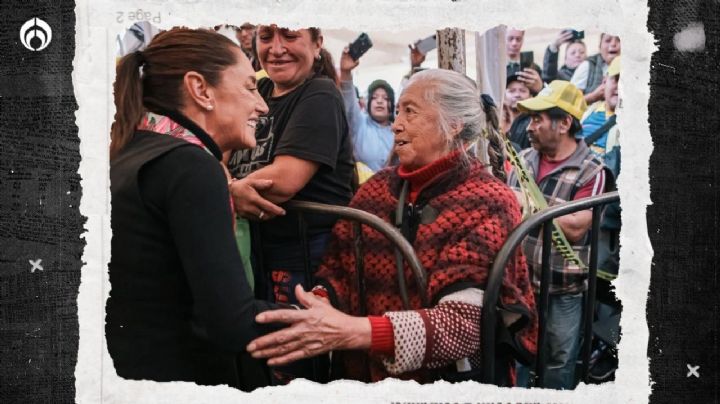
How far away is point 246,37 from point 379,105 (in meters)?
0.38

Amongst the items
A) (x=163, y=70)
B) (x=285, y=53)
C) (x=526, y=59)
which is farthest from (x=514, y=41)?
(x=163, y=70)

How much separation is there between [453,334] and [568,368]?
0.40 meters

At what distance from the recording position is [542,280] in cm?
175

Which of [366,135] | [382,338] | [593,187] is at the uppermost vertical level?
[366,135]

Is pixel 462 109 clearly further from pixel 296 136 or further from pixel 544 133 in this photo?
pixel 296 136

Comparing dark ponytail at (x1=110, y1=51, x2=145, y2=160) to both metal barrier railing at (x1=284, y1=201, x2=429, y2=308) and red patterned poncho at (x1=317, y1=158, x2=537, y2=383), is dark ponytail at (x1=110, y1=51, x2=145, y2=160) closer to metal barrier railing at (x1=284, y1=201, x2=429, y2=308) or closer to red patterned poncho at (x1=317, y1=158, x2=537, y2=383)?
metal barrier railing at (x1=284, y1=201, x2=429, y2=308)

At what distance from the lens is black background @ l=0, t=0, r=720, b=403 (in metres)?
1.78

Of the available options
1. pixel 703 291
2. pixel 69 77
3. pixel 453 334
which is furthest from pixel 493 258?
pixel 69 77

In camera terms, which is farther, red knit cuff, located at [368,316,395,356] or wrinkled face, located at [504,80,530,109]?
wrinkled face, located at [504,80,530,109]

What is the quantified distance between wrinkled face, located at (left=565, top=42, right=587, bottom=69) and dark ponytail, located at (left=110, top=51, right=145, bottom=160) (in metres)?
1.09

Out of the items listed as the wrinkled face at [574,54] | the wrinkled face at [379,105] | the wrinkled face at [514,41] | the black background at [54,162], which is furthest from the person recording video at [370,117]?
the black background at [54,162]

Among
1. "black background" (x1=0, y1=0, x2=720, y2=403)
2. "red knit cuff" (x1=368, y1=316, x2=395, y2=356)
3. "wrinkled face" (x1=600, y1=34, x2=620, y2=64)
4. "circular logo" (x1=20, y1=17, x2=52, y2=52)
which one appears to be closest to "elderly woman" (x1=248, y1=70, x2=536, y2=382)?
"red knit cuff" (x1=368, y1=316, x2=395, y2=356)

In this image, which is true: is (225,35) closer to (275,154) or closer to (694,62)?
(275,154)

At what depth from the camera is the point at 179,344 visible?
67.0 inches
